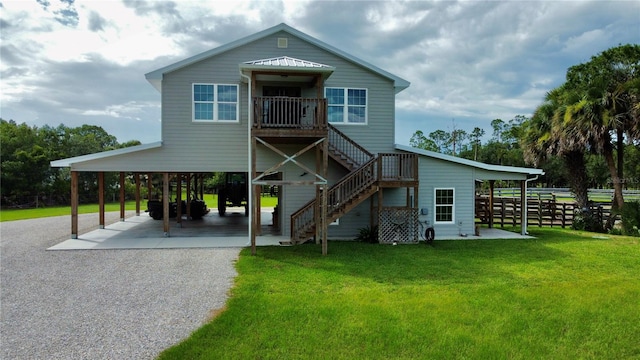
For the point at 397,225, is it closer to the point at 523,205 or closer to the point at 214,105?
the point at 523,205

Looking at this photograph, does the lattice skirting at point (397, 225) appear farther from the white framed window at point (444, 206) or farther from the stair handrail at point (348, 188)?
the white framed window at point (444, 206)

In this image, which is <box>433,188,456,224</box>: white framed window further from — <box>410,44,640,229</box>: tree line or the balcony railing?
<box>410,44,640,229</box>: tree line

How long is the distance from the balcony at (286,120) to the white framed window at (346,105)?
231cm

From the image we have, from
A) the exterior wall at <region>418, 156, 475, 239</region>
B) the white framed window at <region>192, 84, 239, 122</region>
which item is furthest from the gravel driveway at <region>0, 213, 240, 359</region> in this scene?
the exterior wall at <region>418, 156, 475, 239</region>

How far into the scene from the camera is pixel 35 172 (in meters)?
31.8

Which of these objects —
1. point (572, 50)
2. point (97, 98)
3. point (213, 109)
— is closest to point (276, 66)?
point (213, 109)

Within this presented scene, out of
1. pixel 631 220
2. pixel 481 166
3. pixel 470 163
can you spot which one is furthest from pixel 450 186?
pixel 631 220

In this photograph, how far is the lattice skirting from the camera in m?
13.3

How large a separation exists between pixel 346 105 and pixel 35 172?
29.9 metres

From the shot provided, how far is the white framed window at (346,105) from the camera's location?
14.9 metres

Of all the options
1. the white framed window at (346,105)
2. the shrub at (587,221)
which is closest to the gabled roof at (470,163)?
the white framed window at (346,105)

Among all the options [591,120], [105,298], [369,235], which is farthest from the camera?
[591,120]

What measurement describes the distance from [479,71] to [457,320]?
29.5 meters

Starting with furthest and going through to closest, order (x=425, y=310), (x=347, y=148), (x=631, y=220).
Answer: (x=631, y=220)
(x=347, y=148)
(x=425, y=310)
